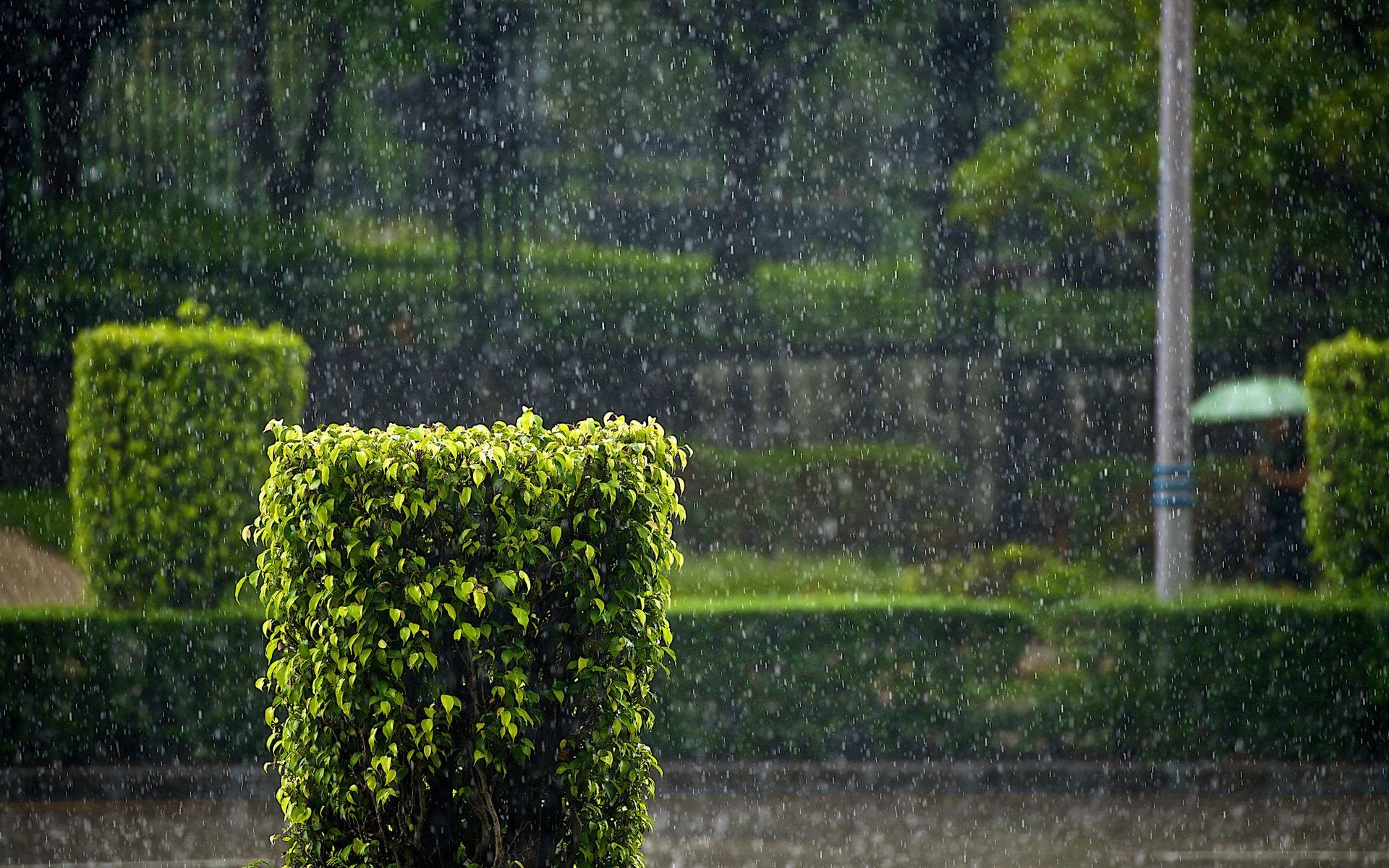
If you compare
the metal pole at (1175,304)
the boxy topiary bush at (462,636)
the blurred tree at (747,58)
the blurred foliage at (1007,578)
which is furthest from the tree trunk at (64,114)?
the boxy topiary bush at (462,636)

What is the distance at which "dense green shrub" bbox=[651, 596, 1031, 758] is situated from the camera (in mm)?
9148

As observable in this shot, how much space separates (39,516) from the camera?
52.3 feet

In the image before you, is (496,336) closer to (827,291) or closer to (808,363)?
(808,363)

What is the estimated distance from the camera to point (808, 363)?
1745 centimetres

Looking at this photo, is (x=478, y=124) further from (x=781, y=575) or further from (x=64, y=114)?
(x=781, y=575)

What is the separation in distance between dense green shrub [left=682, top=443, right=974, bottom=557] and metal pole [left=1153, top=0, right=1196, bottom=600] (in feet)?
22.8

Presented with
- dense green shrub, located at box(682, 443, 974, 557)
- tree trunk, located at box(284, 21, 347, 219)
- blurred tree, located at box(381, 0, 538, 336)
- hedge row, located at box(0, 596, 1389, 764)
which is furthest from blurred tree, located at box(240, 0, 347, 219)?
hedge row, located at box(0, 596, 1389, 764)

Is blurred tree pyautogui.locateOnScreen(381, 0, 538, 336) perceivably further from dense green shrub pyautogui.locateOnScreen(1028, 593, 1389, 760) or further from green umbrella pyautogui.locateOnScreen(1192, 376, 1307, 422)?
dense green shrub pyautogui.locateOnScreen(1028, 593, 1389, 760)

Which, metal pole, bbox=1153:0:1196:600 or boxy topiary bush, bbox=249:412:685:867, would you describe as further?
metal pole, bbox=1153:0:1196:600

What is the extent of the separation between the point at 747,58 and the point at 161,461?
456 inches

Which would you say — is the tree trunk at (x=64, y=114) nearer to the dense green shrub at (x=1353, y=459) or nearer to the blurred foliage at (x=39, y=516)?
the blurred foliage at (x=39, y=516)

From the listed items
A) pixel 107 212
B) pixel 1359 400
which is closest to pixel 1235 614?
pixel 1359 400

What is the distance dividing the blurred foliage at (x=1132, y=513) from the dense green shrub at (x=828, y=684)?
7622mm

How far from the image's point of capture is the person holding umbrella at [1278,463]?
46.3ft
